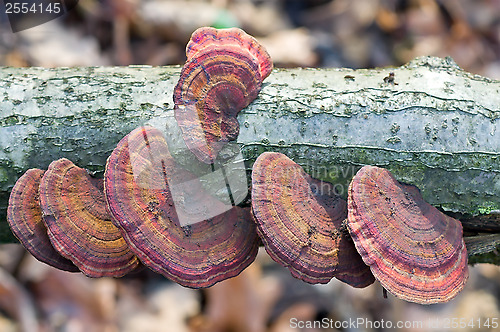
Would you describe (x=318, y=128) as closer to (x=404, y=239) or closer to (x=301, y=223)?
(x=301, y=223)

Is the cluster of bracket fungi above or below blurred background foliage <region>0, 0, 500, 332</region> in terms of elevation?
above

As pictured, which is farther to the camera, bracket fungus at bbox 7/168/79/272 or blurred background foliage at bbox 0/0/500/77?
blurred background foliage at bbox 0/0/500/77

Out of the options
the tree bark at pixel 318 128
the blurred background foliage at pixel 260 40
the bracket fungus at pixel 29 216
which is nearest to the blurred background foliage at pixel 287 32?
the blurred background foliage at pixel 260 40

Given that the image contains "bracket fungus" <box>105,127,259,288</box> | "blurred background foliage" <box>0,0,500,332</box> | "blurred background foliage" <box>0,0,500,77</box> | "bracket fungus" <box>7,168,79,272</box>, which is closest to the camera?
"bracket fungus" <box>105,127,259,288</box>

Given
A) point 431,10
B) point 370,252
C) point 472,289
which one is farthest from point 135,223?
point 431,10

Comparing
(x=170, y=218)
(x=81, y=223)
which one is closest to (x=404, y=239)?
(x=170, y=218)

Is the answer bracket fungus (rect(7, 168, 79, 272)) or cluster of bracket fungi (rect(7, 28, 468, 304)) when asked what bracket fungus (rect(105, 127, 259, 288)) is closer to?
cluster of bracket fungi (rect(7, 28, 468, 304))

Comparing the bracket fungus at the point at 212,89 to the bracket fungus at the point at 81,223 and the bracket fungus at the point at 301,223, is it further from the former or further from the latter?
the bracket fungus at the point at 81,223

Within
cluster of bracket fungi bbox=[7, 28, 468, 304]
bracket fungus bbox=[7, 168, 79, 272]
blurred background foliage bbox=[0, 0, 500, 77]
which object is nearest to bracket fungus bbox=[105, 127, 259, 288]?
cluster of bracket fungi bbox=[7, 28, 468, 304]
